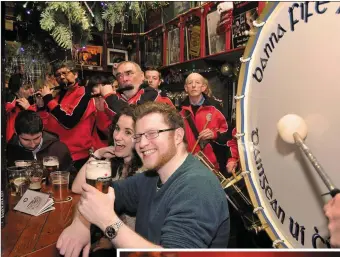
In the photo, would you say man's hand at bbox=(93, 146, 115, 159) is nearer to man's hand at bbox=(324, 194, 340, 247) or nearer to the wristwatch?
the wristwatch

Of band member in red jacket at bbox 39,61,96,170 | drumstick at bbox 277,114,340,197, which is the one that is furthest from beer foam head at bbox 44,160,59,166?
drumstick at bbox 277,114,340,197

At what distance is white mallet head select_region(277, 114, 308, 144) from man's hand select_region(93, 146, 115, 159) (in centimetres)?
87

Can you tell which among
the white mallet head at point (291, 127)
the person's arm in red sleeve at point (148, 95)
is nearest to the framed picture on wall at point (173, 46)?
the person's arm in red sleeve at point (148, 95)

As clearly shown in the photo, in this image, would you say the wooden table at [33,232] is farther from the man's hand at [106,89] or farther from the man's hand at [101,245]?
the man's hand at [106,89]

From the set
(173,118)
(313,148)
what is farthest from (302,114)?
(173,118)

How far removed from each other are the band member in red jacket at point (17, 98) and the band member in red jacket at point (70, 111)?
0.05 metres

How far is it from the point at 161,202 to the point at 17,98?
0.76m

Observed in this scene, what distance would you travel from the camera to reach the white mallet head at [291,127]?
850 millimetres

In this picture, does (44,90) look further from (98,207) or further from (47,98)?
(98,207)

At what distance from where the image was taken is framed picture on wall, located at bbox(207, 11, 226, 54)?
125 centimetres

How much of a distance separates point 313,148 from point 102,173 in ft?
2.12

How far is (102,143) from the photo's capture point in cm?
156

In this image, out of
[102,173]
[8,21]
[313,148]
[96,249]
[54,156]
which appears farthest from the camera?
[54,156]

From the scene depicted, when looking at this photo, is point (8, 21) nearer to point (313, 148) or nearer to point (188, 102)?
point (188, 102)
